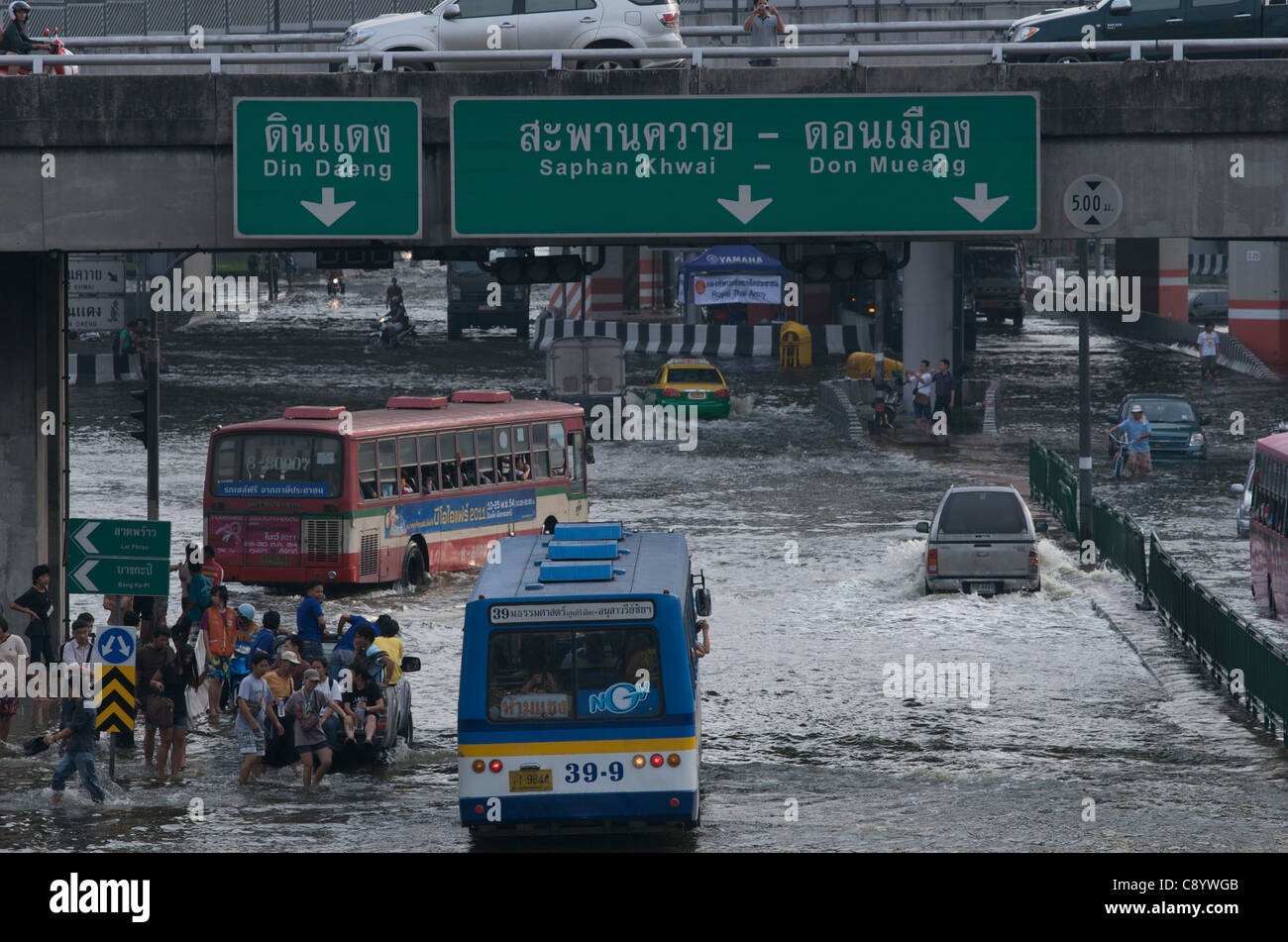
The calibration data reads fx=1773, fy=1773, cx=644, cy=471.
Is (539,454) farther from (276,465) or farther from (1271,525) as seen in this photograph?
(1271,525)

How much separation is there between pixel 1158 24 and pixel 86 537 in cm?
1877

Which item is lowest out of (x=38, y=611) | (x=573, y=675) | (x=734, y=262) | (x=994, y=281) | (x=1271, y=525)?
(x=38, y=611)

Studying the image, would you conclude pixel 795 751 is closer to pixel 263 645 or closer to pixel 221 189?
pixel 263 645

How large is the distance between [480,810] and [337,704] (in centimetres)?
306

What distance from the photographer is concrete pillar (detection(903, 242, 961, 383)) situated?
46.6 metres

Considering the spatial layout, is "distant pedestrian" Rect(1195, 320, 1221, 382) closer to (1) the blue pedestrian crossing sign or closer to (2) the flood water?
(2) the flood water

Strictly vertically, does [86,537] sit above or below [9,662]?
above

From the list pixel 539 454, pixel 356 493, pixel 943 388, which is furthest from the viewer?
pixel 943 388

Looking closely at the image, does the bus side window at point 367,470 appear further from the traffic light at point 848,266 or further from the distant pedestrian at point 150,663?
the traffic light at point 848,266

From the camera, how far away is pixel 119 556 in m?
18.2

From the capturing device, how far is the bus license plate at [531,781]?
46.1ft

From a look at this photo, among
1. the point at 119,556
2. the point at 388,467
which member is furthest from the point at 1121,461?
the point at 119,556

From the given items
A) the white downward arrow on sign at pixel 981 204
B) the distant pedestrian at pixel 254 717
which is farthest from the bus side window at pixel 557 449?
the white downward arrow on sign at pixel 981 204

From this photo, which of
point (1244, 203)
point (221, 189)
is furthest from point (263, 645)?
point (1244, 203)
